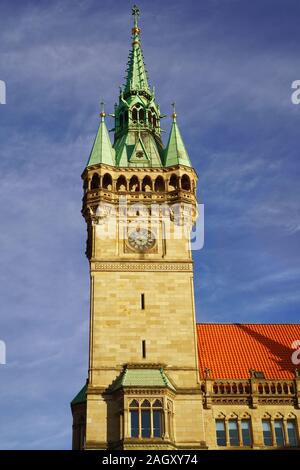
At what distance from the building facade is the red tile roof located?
138mm

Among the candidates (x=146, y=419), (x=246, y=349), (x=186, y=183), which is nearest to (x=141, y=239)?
(x=186, y=183)

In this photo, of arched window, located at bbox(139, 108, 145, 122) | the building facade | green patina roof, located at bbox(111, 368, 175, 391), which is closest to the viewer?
the building facade

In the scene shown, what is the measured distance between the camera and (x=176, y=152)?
6016 centimetres

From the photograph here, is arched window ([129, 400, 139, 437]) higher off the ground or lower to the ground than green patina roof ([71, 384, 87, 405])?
lower

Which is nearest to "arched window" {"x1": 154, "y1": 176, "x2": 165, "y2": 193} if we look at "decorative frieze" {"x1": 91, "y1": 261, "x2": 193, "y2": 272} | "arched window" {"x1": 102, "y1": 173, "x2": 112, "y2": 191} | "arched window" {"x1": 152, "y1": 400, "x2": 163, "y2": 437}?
"arched window" {"x1": 102, "y1": 173, "x2": 112, "y2": 191}

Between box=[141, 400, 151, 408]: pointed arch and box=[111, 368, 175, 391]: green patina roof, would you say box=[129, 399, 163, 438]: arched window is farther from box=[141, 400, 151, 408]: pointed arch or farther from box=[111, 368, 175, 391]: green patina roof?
box=[111, 368, 175, 391]: green patina roof

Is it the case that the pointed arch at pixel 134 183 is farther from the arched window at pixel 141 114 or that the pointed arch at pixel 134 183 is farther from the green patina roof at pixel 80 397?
the green patina roof at pixel 80 397

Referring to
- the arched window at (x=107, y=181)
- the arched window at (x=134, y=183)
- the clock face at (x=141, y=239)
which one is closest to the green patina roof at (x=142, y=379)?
the clock face at (x=141, y=239)

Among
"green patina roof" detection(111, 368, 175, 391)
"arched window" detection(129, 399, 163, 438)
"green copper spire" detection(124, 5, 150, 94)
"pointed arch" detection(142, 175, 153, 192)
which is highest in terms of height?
"green copper spire" detection(124, 5, 150, 94)

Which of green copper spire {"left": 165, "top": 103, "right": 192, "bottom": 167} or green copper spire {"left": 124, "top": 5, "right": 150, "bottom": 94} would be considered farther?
green copper spire {"left": 124, "top": 5, "right": 150, "bottom": 94}

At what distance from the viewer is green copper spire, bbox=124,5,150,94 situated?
68.6 m

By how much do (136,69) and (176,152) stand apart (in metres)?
13.9

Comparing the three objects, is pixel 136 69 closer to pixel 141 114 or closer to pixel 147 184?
pixel 141 114
